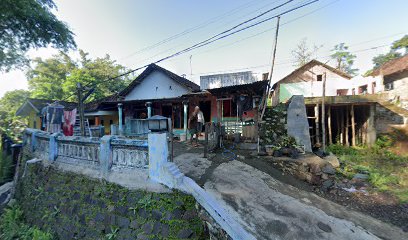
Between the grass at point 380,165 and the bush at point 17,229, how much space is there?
425 inches

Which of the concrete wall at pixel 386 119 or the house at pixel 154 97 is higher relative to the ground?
the house at pixel 154 97

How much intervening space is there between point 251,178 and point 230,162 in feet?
4.01

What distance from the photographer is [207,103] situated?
14.3 m

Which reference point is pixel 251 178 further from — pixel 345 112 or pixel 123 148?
pixel 345 112

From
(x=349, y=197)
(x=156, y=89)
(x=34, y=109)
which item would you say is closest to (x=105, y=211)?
(x=349, y=197)

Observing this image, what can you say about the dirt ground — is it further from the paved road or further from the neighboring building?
the neighboring building

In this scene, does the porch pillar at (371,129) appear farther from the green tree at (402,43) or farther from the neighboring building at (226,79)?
the green tree at (402,43)

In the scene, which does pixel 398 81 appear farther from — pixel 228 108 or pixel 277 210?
pixel 277 210

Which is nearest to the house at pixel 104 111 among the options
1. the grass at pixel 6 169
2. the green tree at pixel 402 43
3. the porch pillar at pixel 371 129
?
the grass at pixel 6 169

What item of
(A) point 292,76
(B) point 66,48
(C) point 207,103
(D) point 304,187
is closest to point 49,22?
(B) point 66,48

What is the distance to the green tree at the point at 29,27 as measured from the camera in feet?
35.9

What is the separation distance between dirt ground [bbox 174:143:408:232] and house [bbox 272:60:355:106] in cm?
1477

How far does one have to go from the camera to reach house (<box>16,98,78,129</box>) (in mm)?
17508

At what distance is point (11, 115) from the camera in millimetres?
23000
